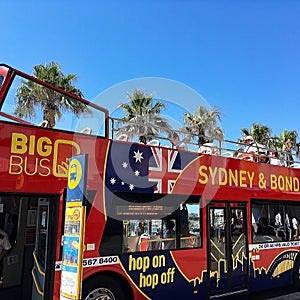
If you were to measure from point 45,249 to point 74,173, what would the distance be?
1.59m

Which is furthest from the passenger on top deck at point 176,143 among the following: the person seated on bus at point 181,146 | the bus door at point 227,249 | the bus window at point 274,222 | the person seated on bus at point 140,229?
the bus window at point 274,222

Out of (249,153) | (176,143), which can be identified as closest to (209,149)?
(176,143)

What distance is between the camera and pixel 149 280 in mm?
6074

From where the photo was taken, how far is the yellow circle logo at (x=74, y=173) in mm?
4426

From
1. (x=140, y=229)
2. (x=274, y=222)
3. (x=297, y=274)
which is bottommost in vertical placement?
(x=297, y=274)

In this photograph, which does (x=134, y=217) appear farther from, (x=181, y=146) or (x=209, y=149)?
(x=209, y=149)

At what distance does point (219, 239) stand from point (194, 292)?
1.21m

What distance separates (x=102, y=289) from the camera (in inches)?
219

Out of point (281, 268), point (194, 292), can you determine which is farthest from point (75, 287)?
point (281, 268)

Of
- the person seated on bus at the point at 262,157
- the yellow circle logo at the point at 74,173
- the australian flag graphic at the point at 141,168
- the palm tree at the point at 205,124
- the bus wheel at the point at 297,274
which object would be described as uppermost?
the palm tree at the point at 205,124

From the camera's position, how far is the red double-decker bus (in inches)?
203

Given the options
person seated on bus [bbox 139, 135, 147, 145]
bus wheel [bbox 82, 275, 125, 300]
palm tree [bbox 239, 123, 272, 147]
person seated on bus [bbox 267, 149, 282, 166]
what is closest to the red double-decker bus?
bus wheel [bbox 82, 275, 125, 300]

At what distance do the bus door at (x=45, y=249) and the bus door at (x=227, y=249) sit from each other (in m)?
3.25

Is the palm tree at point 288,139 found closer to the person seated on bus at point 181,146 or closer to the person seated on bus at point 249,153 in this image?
the person seated on bus at point 249,153
